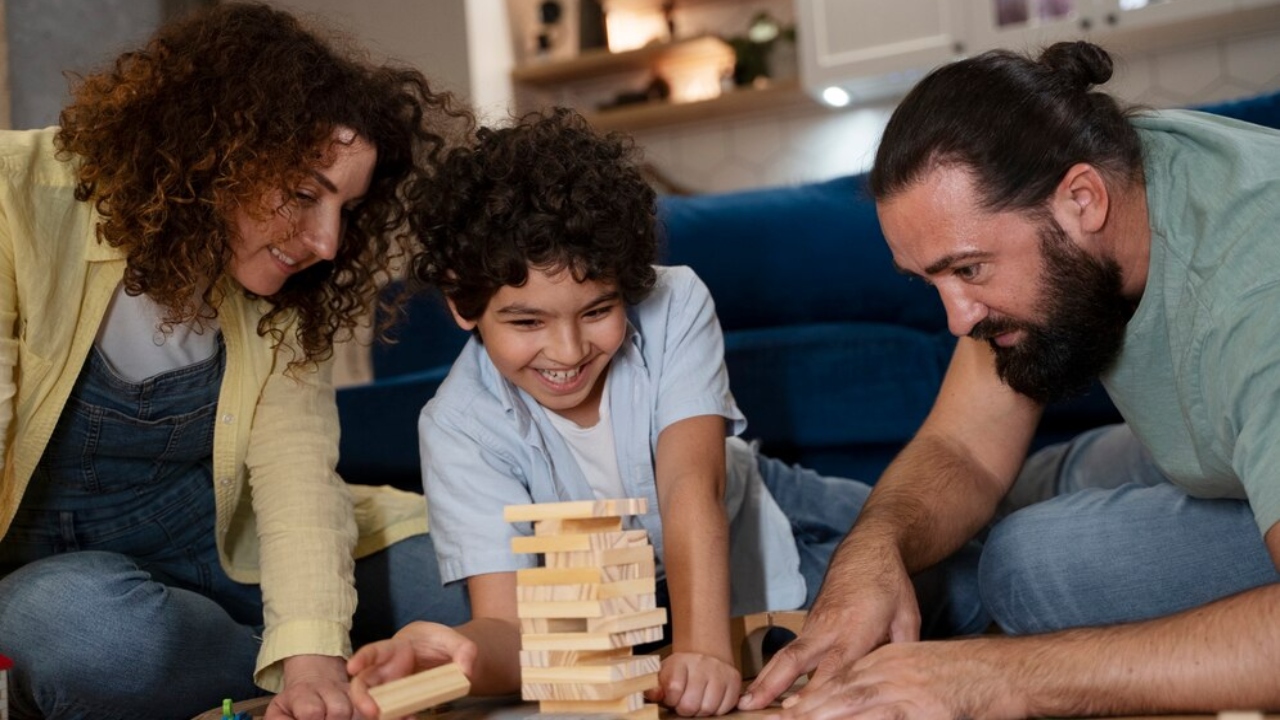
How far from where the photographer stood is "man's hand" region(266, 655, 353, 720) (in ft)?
4.24

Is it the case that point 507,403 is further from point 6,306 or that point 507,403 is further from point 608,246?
point 6,306

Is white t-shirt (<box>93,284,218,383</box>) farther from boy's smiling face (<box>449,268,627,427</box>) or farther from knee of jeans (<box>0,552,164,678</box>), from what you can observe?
boy's smiling face (<box>449,268,627,427</box>)

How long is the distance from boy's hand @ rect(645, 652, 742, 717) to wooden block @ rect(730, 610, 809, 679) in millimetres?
272

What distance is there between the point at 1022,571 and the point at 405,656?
76 centimetres

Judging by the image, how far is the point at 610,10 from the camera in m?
4.95

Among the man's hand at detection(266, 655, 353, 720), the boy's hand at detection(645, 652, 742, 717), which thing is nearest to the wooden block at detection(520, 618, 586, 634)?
the boy's hand at detection(645, 652, 742, 717)

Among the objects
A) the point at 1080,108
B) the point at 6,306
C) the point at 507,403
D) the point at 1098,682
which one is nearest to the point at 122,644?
the point at 6,306

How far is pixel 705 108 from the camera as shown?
4781 mm

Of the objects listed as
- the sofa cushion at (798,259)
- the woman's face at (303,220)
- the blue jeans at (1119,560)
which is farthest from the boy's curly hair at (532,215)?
the sofa cushion at (798,259)

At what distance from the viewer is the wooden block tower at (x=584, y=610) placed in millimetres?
1108

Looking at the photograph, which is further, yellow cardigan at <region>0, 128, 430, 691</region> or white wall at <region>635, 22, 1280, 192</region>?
white wall at <region>635, 22, 1280, 192</region>

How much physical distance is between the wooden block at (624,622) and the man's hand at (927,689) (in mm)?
149

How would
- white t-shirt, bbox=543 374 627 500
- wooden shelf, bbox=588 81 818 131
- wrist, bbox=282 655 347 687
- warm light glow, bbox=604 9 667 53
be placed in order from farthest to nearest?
1. warm light glow, bbox=604 9 667 53
2. wooden shelf, bbox=588 81 818 131
3. white t-shirt, bbox=543 374 627 500
4. wrist, bbox=282 655 347 687

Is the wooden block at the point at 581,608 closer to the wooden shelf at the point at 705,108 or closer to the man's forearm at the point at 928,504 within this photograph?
the man's forearm at the point at 928,504
